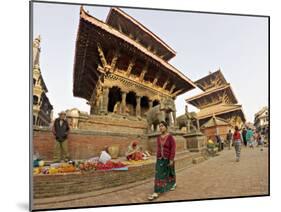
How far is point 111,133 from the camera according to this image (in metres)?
5.85

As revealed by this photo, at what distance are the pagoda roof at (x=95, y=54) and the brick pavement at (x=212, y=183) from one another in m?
1.58

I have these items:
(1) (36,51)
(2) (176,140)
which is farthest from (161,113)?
(1) (36,51)

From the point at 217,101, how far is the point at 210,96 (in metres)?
0.20

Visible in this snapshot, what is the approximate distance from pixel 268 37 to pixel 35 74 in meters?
4.64

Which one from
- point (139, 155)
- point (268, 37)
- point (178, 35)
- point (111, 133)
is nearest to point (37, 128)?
point (111, 133)

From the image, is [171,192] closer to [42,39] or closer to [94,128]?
[94,128]

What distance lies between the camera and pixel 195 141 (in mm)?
6551

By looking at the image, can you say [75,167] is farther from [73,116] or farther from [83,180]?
[73,116]

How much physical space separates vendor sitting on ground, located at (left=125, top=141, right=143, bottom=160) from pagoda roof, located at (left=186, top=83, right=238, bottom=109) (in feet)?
4.52

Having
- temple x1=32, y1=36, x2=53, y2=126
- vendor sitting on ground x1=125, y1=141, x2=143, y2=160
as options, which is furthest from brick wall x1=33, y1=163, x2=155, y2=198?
temple x1=32, y1=36, x2=53, y2=126

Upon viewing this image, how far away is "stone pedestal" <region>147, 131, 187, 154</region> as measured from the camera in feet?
19.6

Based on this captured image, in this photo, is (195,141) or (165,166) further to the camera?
(195,141)

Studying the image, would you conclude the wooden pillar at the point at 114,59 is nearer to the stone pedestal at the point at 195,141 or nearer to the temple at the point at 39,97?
the temple at the point at 39,97

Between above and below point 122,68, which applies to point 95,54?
above
